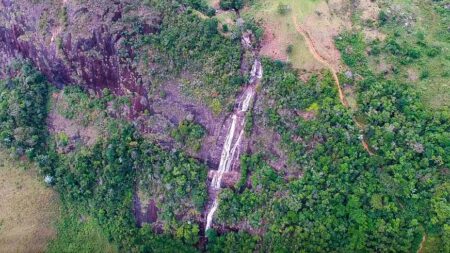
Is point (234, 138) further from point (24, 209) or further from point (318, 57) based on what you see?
point (24, 209)

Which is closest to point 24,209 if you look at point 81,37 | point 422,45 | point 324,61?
point 81,37

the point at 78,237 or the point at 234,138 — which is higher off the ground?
the point at 234,138

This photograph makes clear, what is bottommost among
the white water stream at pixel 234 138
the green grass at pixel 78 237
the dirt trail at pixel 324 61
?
the green grass at pixel 78 237

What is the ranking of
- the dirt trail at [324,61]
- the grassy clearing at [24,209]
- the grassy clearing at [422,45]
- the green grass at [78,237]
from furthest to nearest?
the green grass at [78,237] → the grassy clearing at [24,209] → the grassy clearing at [422,45] → the dirt trail at [324,61]

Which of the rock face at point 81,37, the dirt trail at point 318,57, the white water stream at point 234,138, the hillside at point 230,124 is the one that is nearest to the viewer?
the hillside at point 230,124

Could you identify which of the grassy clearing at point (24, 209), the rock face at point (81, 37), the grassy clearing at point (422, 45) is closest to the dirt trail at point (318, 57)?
the grassy clearing at point (422, 45)

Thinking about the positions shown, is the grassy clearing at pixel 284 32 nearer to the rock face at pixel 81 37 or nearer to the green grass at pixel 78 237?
the rock face at pixel 81 37

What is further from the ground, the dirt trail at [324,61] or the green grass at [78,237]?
the dirt trail at [324,61]
